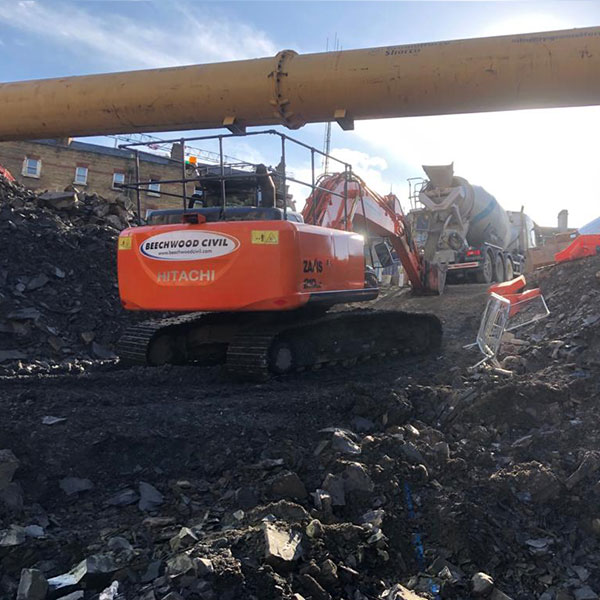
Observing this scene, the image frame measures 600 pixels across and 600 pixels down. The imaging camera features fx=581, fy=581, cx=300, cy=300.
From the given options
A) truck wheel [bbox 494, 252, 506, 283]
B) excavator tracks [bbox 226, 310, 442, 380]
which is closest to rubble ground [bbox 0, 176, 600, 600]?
excavator tracks [bbox 226, 310, 442, 380]

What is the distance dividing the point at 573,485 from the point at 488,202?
14.4 m

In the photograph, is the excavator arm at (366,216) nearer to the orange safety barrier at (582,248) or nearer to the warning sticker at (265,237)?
the warning sticker at (265,237)

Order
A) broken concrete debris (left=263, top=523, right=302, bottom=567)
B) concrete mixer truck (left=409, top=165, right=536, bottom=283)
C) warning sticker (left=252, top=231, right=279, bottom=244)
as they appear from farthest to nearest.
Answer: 1. concrete mixer truck (left=409, top=165, right=536, bottom=283)
2. warning sticker (left=252, top=231, right=279, bottom=244)
3. broken concrete debris (left=263, top=523, right=302, bottom=567)

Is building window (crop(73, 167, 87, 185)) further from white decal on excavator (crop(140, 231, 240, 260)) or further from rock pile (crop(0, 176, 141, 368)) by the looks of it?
white decal on excavator (crop(140, 231, 240, 260))

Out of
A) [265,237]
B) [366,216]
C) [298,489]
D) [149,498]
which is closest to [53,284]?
[265,237]

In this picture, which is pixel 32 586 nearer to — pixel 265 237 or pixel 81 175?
pixel 265 237

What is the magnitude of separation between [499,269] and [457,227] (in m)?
2.25

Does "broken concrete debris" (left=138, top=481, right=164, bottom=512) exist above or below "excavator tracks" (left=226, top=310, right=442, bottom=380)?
below

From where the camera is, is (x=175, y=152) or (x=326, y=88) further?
(x=175, y=152)

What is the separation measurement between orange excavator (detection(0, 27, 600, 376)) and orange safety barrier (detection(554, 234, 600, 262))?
348cm

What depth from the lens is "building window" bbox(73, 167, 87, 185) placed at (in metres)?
32.8

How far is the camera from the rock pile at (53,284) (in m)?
8.38

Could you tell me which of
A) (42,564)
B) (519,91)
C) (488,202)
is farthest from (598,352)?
(488,202)

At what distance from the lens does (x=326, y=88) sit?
3.68 metres
